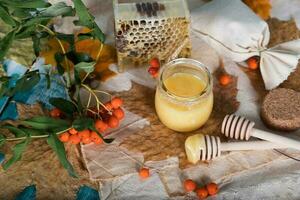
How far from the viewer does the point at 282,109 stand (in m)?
0.65

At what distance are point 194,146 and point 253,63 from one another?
17cm

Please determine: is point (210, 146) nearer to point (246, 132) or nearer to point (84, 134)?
point (246, 132)

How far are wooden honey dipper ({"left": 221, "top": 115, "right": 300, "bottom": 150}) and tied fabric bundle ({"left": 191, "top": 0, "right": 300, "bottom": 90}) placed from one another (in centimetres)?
9

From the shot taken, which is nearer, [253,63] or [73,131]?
[73,131]

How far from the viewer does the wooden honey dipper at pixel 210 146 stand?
0.62m

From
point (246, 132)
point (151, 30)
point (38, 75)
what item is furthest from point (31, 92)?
point (246, 132)

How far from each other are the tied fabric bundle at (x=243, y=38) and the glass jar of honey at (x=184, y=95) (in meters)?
0.09

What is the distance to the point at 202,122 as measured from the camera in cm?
65

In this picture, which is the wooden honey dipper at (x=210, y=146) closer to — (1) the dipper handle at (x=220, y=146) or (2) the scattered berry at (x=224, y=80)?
(1) the dipper handle at (x=220, y=146)

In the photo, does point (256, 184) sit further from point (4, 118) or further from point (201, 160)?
point (4, 118)

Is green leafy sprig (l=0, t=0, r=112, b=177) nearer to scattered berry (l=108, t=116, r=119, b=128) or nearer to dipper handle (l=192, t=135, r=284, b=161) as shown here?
scattered berry (l=108, t=116, r=119, b=128)

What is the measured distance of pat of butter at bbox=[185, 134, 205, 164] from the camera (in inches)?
24.3

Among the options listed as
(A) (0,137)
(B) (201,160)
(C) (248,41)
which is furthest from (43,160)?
(C) (248,41)

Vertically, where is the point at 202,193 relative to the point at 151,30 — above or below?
below
